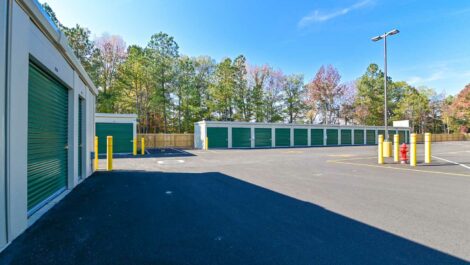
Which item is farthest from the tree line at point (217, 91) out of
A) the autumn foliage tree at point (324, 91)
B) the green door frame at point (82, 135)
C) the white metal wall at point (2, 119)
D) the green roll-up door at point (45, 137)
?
the white metal wall at point (2, 119)

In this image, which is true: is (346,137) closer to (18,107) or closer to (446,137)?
(446,137)

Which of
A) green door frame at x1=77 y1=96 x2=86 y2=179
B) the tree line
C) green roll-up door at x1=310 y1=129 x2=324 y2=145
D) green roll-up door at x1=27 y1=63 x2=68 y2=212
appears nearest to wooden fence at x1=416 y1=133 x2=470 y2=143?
the tree line

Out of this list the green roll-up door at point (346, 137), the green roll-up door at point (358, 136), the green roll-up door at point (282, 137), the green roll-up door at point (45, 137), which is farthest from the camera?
the green roll-up door at point (358, 136)

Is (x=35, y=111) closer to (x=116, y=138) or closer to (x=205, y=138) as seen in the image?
(x=116, y=138)

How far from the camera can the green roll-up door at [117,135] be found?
1805 centimetres

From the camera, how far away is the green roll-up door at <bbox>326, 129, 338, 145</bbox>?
3319cm

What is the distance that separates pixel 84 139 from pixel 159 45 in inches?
1127

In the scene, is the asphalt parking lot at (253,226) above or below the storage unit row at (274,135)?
below

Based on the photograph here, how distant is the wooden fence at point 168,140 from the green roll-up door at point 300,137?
515 inches

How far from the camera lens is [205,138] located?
82.5 ft

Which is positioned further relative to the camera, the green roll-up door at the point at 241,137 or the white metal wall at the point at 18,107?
the green roll-up door at the point at 241,137

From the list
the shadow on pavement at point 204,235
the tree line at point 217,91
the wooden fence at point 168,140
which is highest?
the tree line at point 217,91

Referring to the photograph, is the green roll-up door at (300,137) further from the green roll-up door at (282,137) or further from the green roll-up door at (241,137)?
the green roll-up door at (241,137)

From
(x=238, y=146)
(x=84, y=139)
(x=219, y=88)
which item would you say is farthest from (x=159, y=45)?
(x=84, y=139)
